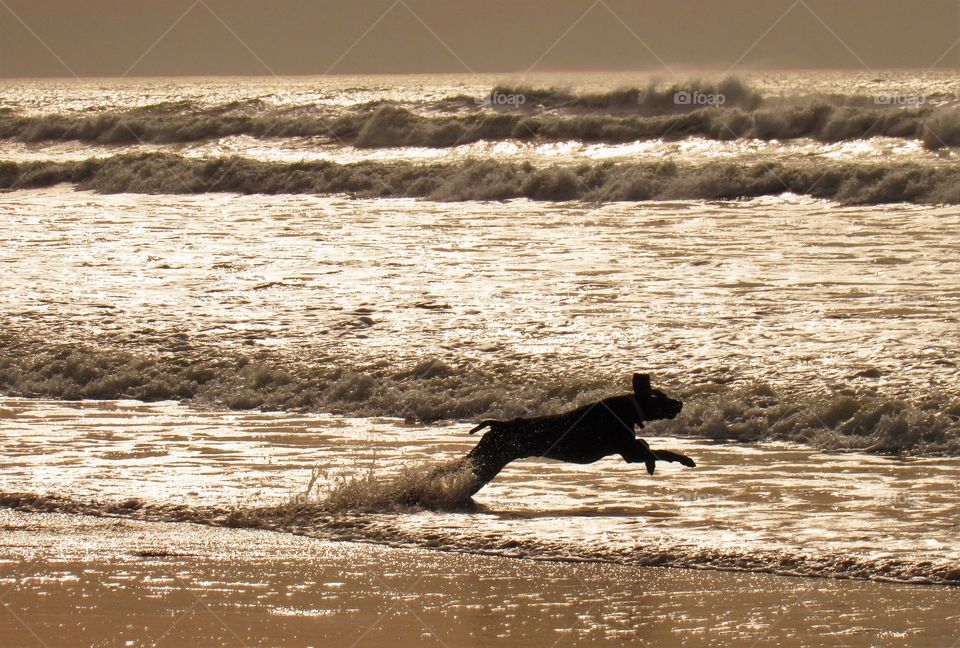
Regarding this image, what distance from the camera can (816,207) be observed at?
2055cm

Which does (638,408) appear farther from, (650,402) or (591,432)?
(591,432)

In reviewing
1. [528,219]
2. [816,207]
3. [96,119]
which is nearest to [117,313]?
[528,219]

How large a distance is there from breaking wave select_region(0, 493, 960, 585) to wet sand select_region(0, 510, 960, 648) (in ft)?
0.36

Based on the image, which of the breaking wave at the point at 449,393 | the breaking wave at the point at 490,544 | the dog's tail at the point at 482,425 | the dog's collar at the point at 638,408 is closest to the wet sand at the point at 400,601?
the breaking wave at the point at 490,544

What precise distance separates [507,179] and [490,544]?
19.2 meters

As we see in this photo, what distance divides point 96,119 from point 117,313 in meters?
29.5

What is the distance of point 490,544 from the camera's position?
6.29 metres

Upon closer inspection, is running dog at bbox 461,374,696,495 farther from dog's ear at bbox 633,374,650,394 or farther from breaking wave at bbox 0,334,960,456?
breaking wave at bbox 0,334,960,456

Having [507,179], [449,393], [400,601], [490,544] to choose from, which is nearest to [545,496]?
[490,544]

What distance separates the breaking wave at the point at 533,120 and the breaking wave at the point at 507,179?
501 centimetres

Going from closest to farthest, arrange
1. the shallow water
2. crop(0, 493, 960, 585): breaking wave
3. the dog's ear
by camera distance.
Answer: crop(0, 493, 960, 585): breaking wave
the shallow water
the dog's ear

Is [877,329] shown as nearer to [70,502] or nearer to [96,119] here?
[70,502]

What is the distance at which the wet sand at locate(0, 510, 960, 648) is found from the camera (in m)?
5.01

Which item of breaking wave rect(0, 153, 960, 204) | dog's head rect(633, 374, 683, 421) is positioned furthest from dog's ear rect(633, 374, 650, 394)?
breaking wave rect(0, 153, 960, 204)
